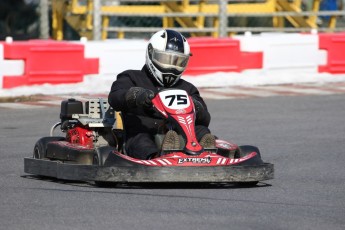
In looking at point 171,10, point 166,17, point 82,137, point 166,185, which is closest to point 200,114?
point 166,185

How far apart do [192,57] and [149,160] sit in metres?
7.76

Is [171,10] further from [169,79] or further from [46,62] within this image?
[169,79]

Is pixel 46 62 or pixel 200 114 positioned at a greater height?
pixel 200 114

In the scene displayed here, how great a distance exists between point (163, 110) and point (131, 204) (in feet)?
3.39

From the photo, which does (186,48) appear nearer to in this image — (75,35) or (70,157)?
(70,157)

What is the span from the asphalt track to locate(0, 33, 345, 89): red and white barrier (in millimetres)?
2927

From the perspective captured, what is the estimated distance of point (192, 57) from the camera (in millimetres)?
14625

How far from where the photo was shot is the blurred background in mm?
18203

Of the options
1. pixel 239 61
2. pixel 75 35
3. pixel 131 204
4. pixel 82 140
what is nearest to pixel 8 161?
pixel 82 140

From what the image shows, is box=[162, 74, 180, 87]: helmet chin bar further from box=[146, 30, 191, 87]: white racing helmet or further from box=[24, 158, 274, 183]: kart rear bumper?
box=[24, 158, 274, 183]: kart rear bumper

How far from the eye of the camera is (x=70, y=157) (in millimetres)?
7492

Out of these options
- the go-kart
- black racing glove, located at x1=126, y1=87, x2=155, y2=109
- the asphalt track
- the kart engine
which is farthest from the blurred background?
black racing glove, located at x1=126, y1=87, x2=155, y2=109

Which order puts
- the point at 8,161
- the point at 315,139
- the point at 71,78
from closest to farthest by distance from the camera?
1. the point at 8,161
2. the point at 315,139
3. the point at 71,78

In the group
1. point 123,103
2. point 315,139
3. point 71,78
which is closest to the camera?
point 123,103
